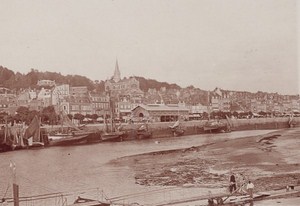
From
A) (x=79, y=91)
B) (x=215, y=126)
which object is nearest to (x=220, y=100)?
(x=215, y=126)

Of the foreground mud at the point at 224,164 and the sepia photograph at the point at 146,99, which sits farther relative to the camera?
the foreground mud at the point at 224,164

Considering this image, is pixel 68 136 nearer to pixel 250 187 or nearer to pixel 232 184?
pixel 232 184

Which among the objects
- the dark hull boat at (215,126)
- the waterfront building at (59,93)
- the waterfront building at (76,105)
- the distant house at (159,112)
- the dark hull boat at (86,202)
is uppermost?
the waterfront building at (59,93)

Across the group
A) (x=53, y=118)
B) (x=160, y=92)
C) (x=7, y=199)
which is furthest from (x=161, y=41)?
(x=7, y=199)

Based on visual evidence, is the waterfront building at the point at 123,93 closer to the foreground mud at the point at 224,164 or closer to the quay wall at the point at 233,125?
the quay wall at the point at 233,125

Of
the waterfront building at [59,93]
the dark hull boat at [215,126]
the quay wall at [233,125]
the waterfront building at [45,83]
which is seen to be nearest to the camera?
the waterfront building at [45,83]

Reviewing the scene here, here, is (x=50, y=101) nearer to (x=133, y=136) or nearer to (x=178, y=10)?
(x=133, y=136)


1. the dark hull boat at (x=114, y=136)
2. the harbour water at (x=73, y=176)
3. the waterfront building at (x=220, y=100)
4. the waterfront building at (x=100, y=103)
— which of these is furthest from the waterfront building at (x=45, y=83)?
the waterfront building at (x=220, y=100)
